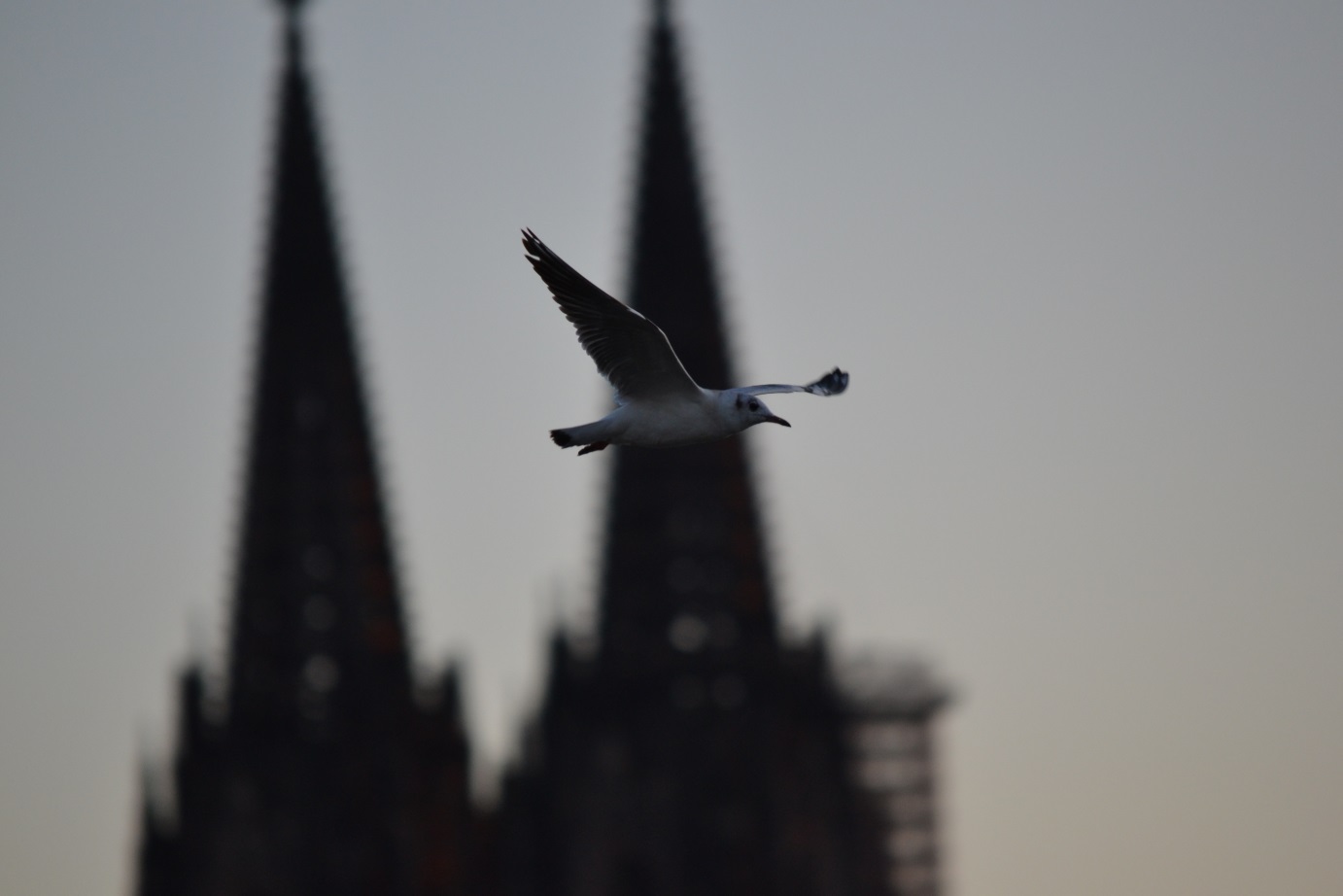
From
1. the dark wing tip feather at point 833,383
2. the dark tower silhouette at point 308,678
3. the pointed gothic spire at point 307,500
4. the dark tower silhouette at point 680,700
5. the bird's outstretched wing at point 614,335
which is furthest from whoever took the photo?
the pointed gothic spire at point 307,500

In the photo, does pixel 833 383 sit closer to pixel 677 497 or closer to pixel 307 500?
pixel 307 500

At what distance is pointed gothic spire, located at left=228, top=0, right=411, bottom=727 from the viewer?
101375 millimetres

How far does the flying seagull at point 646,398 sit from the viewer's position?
26500 millimetres

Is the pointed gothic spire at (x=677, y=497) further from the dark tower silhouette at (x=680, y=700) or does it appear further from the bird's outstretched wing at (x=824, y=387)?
the bird's outstretched wing at (x=824, y=387)

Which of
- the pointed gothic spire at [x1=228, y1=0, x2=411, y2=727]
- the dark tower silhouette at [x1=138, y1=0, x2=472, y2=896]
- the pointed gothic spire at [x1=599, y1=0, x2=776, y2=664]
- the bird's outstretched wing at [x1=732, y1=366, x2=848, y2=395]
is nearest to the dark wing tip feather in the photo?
the bird's outstretched wing at [x1=732, y1=366, x2=848, y2=395]

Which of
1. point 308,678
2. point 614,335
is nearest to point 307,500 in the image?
point 308,678

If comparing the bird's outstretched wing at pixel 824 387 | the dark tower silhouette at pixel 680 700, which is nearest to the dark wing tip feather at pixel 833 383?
the bird's outstretched wing at pixel 824 387

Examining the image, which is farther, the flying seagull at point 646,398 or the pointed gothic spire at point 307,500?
the pointed gothic spire at point 307,500

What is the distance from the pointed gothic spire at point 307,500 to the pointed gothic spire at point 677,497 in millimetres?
7202

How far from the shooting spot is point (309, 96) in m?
102

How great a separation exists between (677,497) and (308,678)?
40.9 ft

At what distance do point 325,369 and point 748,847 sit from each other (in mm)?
18228

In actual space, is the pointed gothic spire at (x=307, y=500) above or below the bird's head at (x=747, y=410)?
above

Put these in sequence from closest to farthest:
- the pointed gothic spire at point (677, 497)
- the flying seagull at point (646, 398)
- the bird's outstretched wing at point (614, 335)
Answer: the bird's outstretched wing at point (614, 335) < the flying seagull at point (646, 398) < the pointed gothic spire at point (677, 497)
